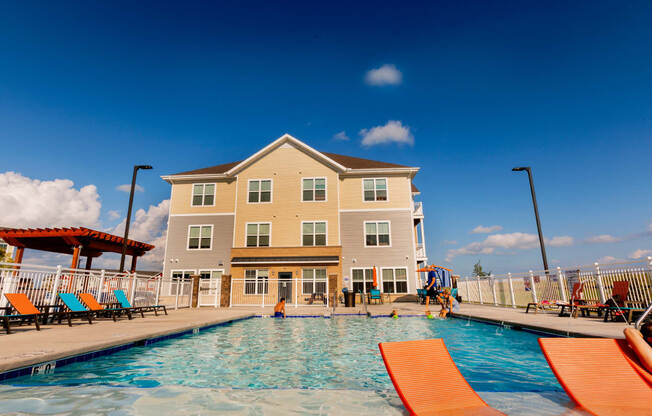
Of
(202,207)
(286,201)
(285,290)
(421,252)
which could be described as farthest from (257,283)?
(421,252)

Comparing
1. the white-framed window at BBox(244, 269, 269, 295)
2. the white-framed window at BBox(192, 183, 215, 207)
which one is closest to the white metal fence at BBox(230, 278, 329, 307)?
the white-framed window at BBox(244, 269, 269, 295)

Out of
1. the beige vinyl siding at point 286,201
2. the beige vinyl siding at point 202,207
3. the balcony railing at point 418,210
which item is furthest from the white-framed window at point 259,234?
the balcony railing at point 418,210

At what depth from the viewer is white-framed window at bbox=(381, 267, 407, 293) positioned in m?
23.3

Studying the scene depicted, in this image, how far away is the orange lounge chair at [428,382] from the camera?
325 centimetres

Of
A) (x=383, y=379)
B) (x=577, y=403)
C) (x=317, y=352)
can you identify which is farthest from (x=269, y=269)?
(x=577, y=403)

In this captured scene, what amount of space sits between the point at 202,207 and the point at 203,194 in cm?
108

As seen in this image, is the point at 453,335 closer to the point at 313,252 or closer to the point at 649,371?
the point at 649,371

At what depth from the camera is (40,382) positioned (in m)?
4.76

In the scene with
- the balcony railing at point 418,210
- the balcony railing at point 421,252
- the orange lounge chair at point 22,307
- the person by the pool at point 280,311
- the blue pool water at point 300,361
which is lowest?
the blue pool water at point 300,361

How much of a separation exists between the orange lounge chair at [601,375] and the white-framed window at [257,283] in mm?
19812

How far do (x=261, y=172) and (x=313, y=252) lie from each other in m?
7.72

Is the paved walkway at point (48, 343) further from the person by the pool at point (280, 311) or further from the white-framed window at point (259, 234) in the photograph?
→ the white-framed window at point (259, 234)

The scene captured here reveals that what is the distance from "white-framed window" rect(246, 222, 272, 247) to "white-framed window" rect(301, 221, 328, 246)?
8.42 ft

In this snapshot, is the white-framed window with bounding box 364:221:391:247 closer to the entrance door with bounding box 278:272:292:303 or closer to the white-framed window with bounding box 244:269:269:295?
the entrance door with bounding box 278:272:292:303
